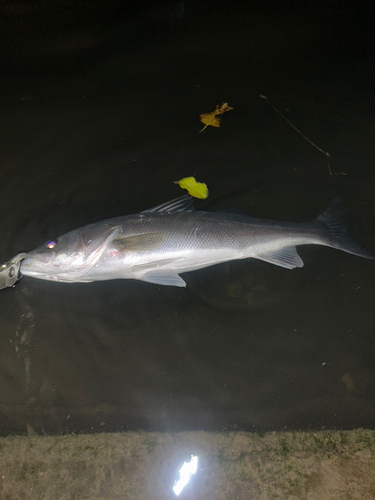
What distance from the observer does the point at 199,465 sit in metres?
2.80

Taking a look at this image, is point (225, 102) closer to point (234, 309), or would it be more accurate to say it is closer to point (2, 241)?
point (234, 309)

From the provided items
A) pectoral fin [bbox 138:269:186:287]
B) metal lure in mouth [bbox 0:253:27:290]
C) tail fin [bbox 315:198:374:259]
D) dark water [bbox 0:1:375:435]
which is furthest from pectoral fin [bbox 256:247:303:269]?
metal lure in mouth [bbox 0:253:27:290]

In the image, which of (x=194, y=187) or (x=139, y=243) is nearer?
(x=139, y=243)

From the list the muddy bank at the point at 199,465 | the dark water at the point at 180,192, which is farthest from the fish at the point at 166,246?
the muddy bank at the point at 199,465

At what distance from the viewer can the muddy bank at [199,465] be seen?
108 inches

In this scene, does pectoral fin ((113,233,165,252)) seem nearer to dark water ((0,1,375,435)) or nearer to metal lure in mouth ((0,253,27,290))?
dark water ((0,1,375,435))

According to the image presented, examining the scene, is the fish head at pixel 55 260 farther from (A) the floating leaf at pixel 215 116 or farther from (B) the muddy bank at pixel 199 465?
(A) the floating leaf at pixel 215 116

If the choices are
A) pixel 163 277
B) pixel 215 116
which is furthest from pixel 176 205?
pixel 215 116

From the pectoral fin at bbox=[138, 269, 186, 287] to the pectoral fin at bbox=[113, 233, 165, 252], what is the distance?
0.73 feet

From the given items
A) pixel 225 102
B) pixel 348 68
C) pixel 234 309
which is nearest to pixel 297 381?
pixel 234 309

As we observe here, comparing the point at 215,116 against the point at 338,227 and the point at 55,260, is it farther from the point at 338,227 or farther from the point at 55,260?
the point at 55,260

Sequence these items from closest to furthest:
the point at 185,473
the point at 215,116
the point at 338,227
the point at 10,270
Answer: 1. the point at 185,473
2. the point at 10,270
3. the point at 338,227
4. the point at 215,116

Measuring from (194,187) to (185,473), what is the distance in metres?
2.69

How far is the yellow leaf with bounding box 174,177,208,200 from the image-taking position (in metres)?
3.52
